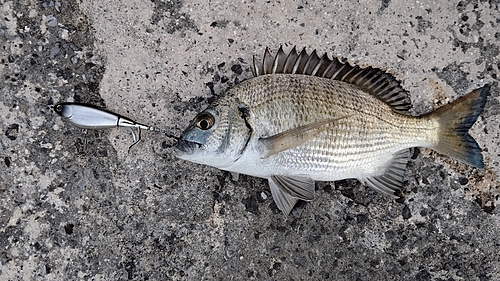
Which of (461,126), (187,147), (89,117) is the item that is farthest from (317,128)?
(89,117)

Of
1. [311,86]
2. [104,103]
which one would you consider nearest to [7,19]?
[104,103]

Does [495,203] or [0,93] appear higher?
[495,203]

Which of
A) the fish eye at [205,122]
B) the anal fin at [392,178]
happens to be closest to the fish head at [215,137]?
the fish eye at [205,122]

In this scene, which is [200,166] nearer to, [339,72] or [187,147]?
[187,147]

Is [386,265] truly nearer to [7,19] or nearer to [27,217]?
[27,217]

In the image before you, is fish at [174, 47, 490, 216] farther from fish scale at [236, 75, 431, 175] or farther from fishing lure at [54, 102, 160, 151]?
fishing lure at [54, 102, 160, 151]

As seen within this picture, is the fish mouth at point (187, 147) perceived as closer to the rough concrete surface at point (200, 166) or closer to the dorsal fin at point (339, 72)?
the rough concrete surface at point (200, 166)
